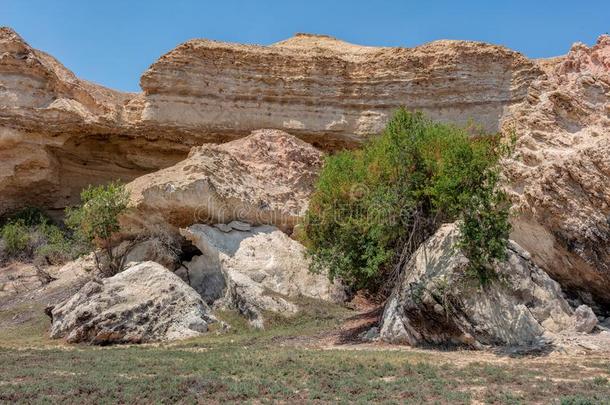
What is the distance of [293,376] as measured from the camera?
9695 millimetres

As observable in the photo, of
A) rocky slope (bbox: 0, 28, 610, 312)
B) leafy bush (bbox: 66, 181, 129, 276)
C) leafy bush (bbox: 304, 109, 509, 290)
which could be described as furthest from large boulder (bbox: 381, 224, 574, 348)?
leafy bush (bbox: 66, 181, 129, 276)

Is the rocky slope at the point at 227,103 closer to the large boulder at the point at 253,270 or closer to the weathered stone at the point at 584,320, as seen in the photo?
the large boulder at the point at 253,270

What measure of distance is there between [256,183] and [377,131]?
7.32 m

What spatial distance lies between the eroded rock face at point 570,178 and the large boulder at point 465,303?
4.01 feet

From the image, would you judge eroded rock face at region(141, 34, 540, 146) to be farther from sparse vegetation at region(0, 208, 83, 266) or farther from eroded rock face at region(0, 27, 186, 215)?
sparse vegetation at region(0, 208, 83, 266)

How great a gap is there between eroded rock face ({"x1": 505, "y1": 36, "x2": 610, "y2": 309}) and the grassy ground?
404 centimetres

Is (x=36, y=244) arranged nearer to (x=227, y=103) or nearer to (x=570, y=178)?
(x=227, y=103)

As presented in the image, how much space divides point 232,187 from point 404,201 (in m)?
8.35

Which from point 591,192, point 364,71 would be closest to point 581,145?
point 591,192

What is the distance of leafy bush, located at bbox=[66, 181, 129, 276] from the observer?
1962 cm

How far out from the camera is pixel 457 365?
34.3ft

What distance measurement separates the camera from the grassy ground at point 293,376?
27.5 feet

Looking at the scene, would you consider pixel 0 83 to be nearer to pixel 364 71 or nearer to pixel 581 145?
pixel 364 71

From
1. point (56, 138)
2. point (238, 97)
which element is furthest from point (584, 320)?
point (56, 138)
